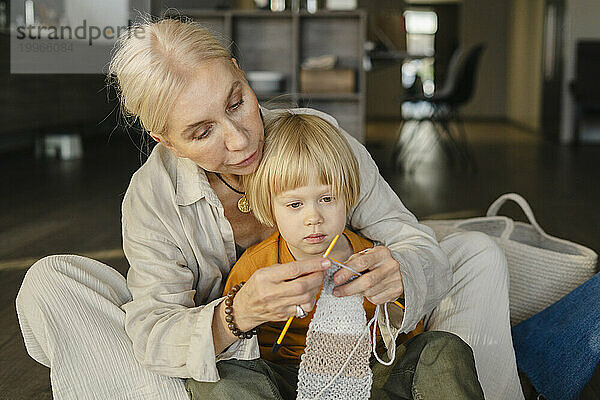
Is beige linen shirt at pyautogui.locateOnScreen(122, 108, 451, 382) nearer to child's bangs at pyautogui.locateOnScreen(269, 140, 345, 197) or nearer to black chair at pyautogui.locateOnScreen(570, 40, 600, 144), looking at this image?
child's bangs at pyautogui.locateOnScreen(269, 140, 345, 197)

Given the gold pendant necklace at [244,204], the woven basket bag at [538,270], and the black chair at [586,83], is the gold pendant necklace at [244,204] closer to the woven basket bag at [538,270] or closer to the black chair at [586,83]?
the woven basket bag at [538,270]

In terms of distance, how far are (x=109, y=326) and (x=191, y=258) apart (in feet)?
0.64

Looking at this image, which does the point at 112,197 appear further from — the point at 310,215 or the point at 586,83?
the point at 586,83

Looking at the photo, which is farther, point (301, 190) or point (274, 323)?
point (274, 323)

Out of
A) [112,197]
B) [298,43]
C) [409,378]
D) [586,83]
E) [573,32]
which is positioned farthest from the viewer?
[573,32]

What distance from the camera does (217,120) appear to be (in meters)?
1.30

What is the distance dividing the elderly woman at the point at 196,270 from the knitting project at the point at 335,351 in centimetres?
9

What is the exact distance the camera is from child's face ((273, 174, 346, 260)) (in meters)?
1.37

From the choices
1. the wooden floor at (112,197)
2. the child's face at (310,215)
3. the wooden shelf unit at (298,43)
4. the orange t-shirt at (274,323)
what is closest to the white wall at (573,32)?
the wooden floor at (112,197)

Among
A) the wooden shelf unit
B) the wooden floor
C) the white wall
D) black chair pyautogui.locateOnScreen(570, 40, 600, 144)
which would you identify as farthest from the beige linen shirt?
the white wall

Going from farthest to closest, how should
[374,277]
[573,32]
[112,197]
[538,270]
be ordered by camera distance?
1. [573,32]
2. [112,197]
3. [538,270]
4. [374,277]

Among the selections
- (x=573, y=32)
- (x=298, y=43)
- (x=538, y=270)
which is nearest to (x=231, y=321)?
(x=538, y=270)

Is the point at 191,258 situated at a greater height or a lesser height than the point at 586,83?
lesser

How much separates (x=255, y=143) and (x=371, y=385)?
478 mm
